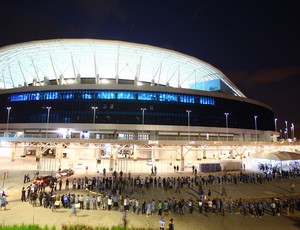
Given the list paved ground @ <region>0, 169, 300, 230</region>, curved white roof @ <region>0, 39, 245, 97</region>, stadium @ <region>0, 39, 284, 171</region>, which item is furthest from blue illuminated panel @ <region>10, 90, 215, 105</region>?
paved ground @ <region>0, 169, 300, 230</region>

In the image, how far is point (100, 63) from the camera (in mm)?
68875

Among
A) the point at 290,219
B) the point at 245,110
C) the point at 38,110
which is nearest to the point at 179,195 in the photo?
the point at 290,219

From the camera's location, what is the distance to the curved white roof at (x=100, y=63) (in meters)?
62.5

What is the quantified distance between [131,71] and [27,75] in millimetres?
38356

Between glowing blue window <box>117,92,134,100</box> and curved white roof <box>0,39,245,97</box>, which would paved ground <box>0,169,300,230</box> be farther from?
curved white roof <box>0,39,245,97</box>

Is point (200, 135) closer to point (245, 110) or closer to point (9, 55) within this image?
point (245, 110)

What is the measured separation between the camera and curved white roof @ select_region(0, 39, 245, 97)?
6247 cm

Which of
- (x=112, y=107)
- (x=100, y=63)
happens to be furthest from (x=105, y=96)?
(x=100, y=63)

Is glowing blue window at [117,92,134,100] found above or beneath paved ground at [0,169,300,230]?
above

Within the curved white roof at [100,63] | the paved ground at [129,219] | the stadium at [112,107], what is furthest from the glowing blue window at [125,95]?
the paved ground at [129,219]

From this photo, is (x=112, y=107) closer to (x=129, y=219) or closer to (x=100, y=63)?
(x=100, y=63)

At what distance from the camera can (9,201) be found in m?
20.4

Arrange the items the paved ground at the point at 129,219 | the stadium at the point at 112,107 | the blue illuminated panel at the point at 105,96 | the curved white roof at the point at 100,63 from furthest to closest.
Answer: the curved white roof at the point at 100,63 < the blue illuminated panel at the point at 105,96 < the stadium at the point at 112,107 < the paved ground at the point at 129,219

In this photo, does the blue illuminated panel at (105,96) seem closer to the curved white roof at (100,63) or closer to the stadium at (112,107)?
the stadium at (112,107)
